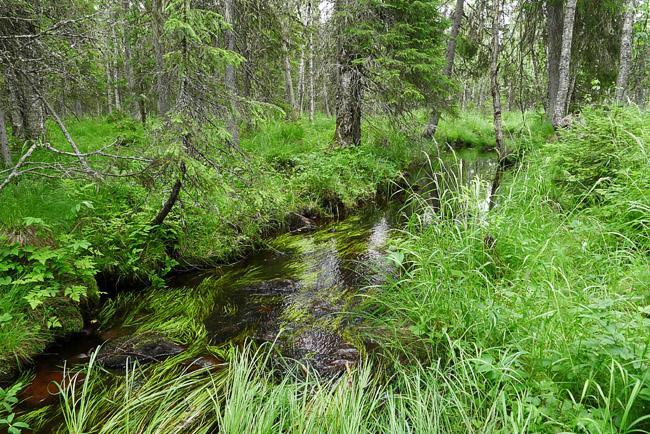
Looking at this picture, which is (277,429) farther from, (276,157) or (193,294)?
(276,157)

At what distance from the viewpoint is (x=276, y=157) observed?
A: 8898mm

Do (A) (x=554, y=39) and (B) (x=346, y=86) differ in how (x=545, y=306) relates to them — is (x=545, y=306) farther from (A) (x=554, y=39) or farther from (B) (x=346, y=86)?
(A) (x=554, y=39)

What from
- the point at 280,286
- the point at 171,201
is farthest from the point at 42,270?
the point at 280,286

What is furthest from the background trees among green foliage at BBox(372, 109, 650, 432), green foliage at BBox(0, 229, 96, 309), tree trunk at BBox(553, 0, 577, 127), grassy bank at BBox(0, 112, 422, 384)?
green foliage at BBox(372, 109, 650, 432)

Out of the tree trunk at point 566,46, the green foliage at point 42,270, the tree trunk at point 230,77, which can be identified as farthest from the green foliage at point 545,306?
the tree trunk at point 566,46

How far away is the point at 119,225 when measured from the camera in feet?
14.6

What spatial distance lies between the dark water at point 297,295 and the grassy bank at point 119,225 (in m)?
0.28

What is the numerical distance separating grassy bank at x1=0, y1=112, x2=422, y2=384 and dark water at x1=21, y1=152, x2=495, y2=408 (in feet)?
0.93

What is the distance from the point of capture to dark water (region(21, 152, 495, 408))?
323 centimetres

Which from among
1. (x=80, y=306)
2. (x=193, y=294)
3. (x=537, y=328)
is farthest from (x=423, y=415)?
(x=80, y=306)

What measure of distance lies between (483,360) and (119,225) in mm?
4255

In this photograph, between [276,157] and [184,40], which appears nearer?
[184,40]

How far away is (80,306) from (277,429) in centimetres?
279

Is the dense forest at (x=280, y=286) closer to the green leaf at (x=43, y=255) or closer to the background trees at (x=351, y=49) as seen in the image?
the green leaf at (x=43, y=255)
